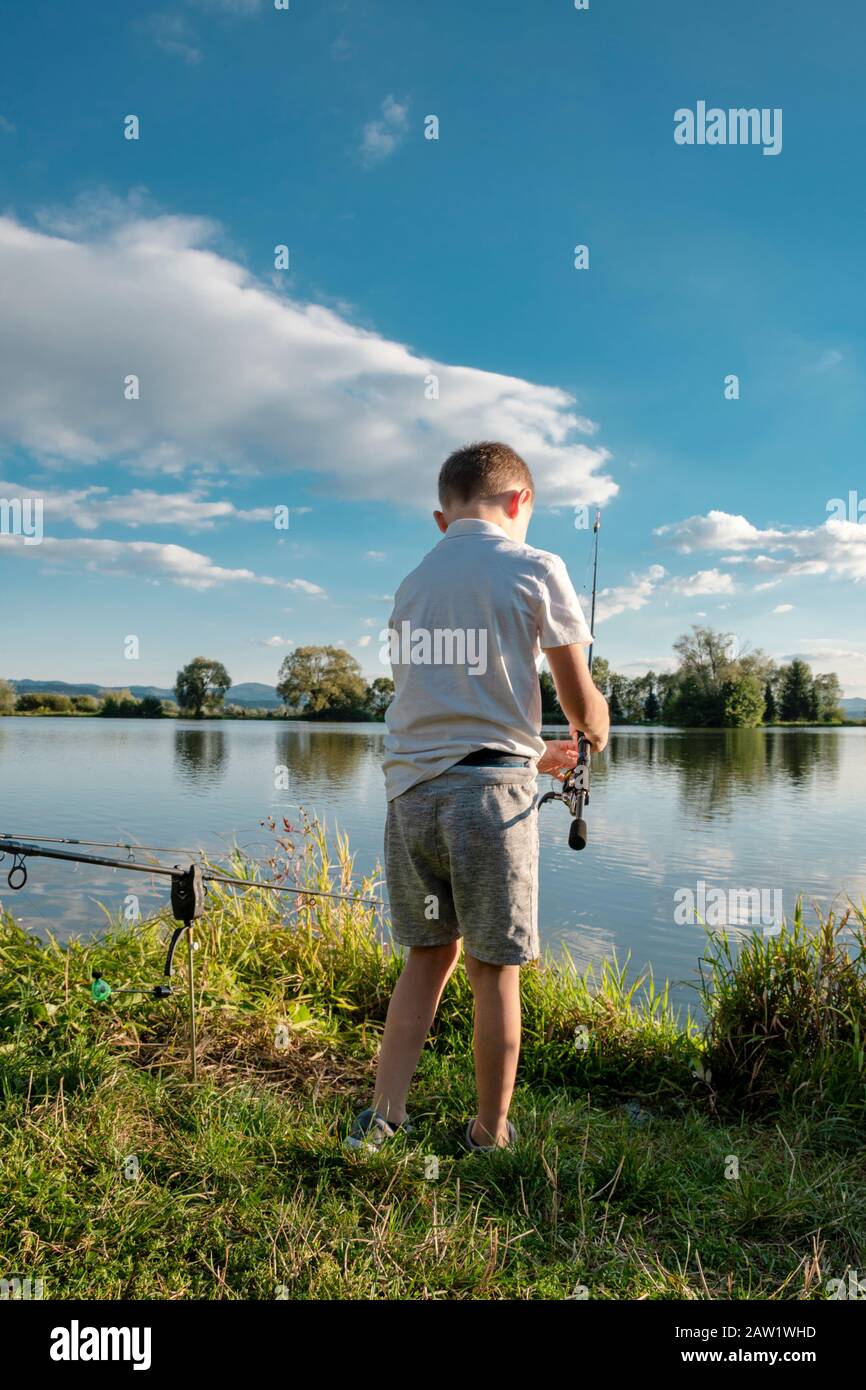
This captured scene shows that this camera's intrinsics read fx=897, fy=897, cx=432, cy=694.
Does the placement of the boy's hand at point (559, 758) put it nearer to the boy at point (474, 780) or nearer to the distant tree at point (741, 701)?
the boy at point (474, 780)

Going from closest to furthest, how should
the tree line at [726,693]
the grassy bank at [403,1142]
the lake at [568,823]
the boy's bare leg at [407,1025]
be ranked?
the grassy bank at [403,1142] → the boy's bare leg at [407,1025] → the lake at [568,823] → the tree line at [726,693]

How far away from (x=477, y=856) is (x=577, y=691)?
0.55 meters

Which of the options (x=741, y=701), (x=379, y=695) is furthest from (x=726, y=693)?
(x=379, y=695)

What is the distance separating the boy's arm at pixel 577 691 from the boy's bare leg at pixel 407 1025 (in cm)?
75

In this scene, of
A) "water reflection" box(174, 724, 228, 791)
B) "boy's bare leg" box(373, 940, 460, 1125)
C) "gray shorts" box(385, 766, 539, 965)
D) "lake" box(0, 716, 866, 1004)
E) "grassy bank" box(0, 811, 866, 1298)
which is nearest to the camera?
"grassy bank" box(0, 811, 866, 1298)

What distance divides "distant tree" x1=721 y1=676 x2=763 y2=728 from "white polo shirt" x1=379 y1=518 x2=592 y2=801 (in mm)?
58681

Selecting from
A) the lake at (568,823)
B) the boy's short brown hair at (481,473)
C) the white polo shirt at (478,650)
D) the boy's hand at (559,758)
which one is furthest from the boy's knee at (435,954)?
the lake at (568,823)

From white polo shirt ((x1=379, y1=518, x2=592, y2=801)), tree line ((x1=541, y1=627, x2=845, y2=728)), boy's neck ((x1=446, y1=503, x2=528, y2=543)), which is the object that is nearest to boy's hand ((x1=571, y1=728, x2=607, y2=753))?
white polo shirt ((x1=379, y1=518, x2=592, y2=801))

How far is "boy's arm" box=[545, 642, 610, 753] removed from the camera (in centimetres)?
251

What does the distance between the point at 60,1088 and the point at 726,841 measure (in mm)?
15459

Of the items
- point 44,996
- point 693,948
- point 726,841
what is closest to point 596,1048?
point 44,996

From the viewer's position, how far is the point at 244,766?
93.3ft

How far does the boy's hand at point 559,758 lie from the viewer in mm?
2807

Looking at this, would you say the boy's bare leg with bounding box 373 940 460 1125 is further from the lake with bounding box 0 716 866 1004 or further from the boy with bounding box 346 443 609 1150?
the lake with bounding box 0 716 866 1004
